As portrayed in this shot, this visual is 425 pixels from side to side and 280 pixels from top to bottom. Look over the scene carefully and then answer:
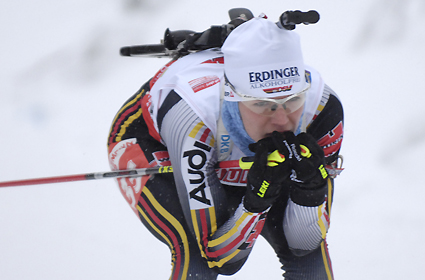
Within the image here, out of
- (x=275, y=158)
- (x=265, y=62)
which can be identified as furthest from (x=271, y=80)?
(x=275, y=158)

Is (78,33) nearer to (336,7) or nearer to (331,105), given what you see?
(336,7)

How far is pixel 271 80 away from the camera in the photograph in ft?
6.72

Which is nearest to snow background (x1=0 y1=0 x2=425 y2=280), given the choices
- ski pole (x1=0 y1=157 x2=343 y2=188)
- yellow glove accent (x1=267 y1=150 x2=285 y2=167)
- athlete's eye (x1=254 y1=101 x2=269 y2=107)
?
ski pole (x1=0 y1=157 x2=343 y2=188)

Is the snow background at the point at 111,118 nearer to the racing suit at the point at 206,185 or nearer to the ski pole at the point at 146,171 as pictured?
the ski pole at the point at 146,171

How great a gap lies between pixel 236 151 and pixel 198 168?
8.5 inches

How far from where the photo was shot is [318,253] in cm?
255

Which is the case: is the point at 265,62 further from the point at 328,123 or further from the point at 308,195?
the point at 308,195

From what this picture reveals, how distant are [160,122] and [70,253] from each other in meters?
1.40

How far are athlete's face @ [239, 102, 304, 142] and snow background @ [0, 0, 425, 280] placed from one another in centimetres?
133

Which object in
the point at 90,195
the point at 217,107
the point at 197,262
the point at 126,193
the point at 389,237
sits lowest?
the point at 389,237

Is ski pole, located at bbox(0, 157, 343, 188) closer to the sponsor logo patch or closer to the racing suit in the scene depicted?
the racing suit

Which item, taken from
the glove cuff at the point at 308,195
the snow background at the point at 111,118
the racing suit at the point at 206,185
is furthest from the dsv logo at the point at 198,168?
the snow background at the point at 111,118

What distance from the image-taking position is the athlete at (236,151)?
208 centimetres

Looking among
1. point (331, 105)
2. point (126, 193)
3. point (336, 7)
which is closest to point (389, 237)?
point (331, 105)
